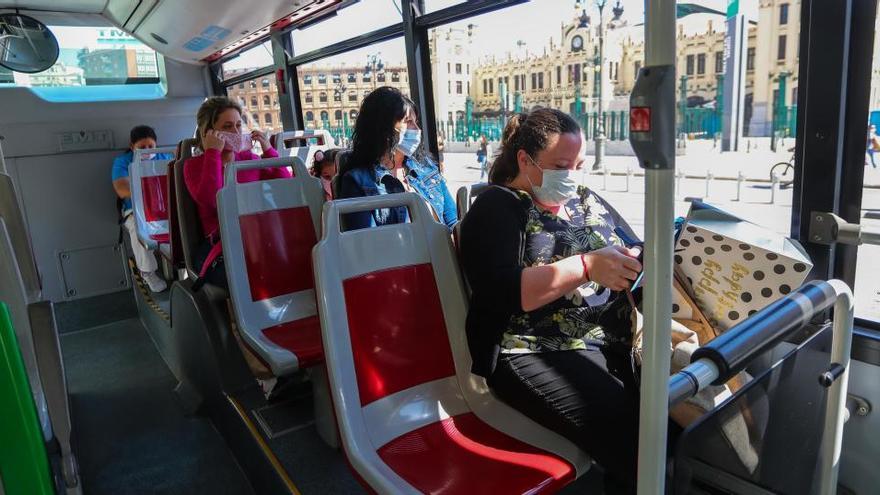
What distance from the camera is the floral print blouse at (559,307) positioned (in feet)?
5.62

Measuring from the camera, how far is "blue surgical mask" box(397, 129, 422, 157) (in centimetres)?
265

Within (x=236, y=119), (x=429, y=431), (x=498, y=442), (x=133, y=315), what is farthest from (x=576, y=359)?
(x=133, y=315)

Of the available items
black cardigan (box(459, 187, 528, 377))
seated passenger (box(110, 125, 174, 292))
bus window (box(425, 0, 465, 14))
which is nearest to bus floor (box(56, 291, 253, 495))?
seated passenger (box(110, 125, 174, 292))

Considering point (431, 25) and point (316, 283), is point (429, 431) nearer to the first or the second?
point (316, 283)

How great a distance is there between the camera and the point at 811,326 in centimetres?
197

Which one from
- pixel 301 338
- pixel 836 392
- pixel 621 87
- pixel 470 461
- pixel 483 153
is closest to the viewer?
pixel 836 392

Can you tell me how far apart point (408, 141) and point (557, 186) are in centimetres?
111

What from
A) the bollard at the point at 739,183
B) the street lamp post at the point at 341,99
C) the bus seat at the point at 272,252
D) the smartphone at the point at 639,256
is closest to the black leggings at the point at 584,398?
the smartphone at the point at 639,256

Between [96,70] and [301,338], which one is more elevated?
[96,70]

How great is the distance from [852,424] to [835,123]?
0.97m

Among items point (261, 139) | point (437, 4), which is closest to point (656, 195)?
point (437, 4)

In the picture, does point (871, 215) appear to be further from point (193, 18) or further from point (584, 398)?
point (193, 18)

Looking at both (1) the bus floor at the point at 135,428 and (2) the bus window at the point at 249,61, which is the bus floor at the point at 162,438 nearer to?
(1) the bus floor at the point at 135,428

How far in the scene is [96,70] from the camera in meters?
5.79
